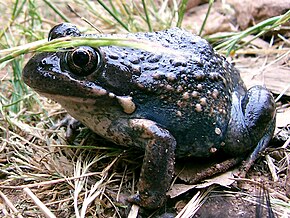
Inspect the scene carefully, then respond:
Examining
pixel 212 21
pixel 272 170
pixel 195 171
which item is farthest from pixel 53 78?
pixel 212 21

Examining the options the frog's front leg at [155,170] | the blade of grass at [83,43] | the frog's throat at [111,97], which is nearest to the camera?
the blade of grass at [83,43]

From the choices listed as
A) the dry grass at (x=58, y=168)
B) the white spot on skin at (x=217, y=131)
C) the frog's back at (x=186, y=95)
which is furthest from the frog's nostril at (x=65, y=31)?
the white spot on skin at (x=217, y=131)

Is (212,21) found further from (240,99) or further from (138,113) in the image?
(138,113)

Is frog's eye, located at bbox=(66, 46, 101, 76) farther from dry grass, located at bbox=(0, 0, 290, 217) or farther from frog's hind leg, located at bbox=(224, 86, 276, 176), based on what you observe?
frog's hind leg, located at bbox=(224, 86, 276, 176)

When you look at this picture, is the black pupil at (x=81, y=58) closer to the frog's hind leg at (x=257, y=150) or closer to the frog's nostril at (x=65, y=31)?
the frog's nostril at (x=65, y=31)

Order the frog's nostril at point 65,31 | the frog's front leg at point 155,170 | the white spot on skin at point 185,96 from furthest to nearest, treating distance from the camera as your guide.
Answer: the frog's nostril at point 65,31 → the white spot on skin at point 185,96 → the frog's front leg at point 155,170

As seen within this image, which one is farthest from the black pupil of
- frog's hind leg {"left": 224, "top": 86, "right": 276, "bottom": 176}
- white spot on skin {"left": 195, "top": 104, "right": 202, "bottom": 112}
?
frog's hind leg {"left": 224, "top": 86, "right": 276, "bottom": 176}

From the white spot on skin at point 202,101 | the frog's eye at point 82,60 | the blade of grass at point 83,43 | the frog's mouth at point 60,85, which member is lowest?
the white spot on skin at point 202,101
